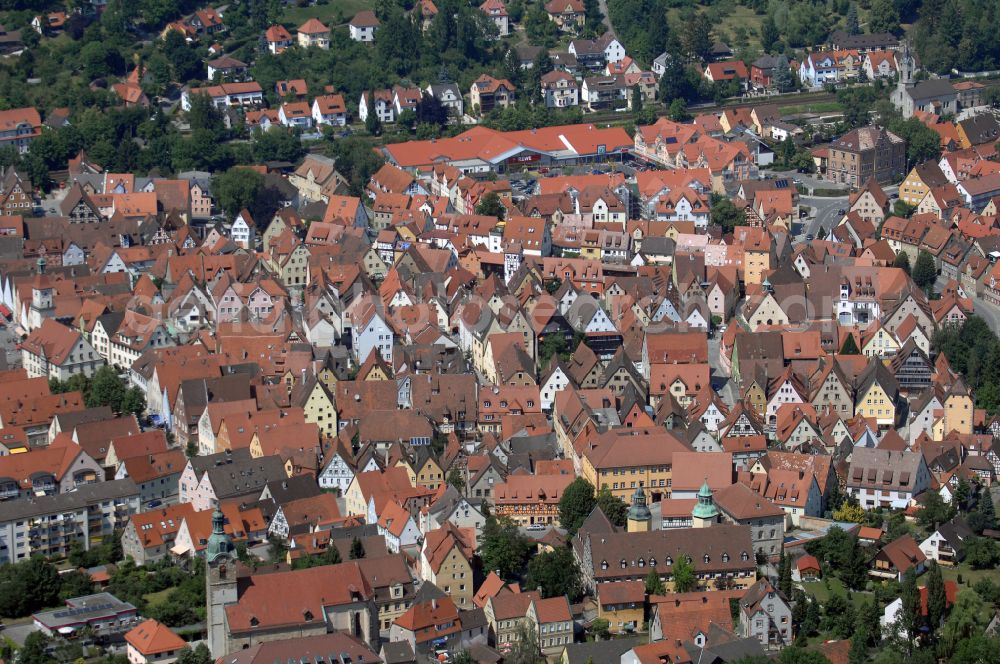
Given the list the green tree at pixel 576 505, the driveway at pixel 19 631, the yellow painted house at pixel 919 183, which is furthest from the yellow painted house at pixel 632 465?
the yellow painted house at pixel 919 183

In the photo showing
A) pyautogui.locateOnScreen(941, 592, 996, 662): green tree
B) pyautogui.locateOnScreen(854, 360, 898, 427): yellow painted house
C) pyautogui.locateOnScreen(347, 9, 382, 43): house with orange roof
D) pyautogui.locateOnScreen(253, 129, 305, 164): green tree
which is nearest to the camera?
pyautogui.locateOnScreen(941, 592, 996, 662): green tree

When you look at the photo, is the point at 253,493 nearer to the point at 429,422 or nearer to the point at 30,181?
the point at 429,422

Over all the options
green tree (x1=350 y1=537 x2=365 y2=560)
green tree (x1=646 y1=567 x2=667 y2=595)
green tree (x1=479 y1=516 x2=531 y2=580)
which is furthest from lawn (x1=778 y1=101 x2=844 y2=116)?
green tree (x1=350 y1=537 x2=365 y2=560)

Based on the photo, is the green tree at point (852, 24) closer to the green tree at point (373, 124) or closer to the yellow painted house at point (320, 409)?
the green tree at point (373, 124)

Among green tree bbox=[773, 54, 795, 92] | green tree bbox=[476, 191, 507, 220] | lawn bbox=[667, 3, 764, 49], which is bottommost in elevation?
lawn bbox=[667, 3, 764, 49]

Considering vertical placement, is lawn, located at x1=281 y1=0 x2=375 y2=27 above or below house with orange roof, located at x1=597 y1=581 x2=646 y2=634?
below

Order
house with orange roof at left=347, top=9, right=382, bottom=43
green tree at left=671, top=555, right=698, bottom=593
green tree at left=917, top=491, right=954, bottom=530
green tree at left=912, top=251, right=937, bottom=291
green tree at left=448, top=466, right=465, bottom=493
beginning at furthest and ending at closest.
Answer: house with orange roof at left=347, top=9, right=382, bottom=43 → green tree at left=912, top=251, right=937, bottom=291 → green tree at left=448, top=466, right=465, bottom=493 → green tree at left=917, top=491, right=954, bottom=530 → green tree at left=671, top=555, right=698, bottom=593

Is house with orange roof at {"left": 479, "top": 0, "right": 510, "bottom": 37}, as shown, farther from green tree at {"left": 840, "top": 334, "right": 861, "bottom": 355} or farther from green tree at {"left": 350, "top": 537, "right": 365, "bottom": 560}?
green tree at {"left": 350, "top": 537, "right": 365, "bottom": 560}

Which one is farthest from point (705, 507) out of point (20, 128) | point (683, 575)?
point (20, 128)
